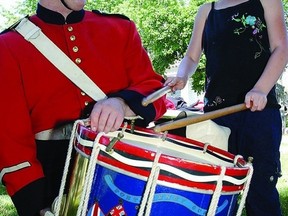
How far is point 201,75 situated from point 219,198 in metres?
13.5

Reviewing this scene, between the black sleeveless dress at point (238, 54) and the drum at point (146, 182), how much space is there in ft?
3.07

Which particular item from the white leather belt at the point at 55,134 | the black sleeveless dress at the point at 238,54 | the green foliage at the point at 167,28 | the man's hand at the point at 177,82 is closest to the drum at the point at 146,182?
the white leather belt at the point at 55,134

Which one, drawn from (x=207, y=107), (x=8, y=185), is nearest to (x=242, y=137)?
(x=207, y=107)

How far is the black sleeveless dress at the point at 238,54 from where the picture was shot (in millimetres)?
2082

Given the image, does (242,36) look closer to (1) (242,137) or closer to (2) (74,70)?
(1) (242,137)

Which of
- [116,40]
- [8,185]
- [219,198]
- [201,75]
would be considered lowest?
[201,75]

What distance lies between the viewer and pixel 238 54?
2105 millimetres

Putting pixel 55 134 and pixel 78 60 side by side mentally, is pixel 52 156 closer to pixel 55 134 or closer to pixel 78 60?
pixel 55 134

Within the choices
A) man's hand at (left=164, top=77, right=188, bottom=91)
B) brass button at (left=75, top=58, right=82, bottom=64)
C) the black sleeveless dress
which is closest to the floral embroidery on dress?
the black sleeveless dress

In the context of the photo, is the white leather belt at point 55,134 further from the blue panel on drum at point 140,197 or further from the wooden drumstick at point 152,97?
the blue panel on drum at point 140,197

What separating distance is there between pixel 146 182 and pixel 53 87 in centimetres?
66

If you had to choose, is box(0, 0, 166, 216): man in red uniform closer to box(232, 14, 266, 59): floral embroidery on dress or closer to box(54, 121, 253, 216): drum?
box(54, 121, 253, 216): drum

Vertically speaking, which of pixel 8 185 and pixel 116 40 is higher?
pixel 116 40

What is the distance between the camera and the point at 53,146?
1635mm
